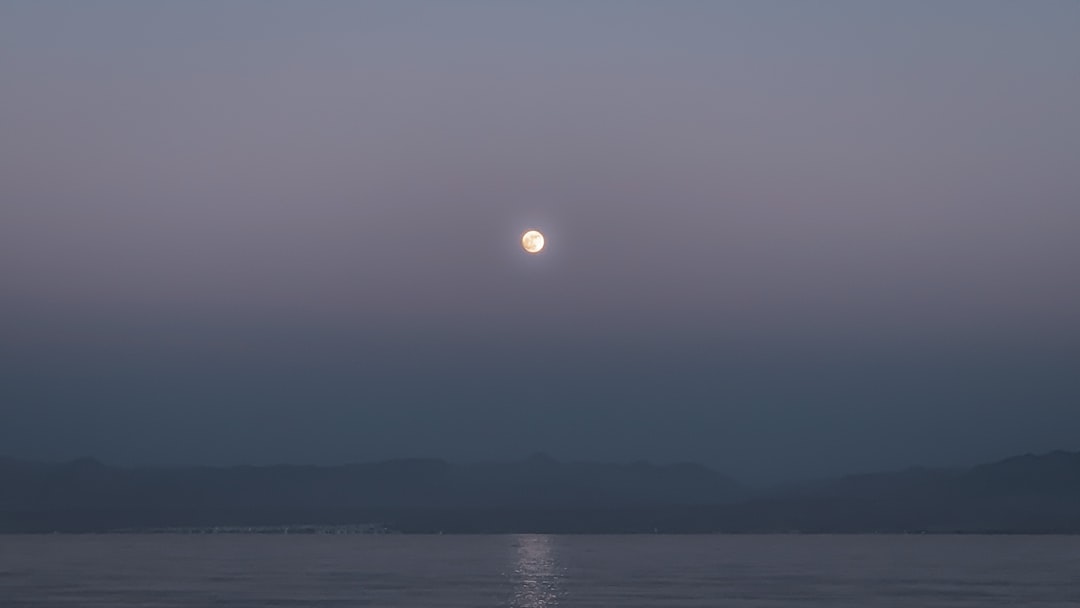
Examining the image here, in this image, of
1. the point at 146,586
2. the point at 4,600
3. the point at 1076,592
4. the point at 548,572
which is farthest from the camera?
the point at 548,572

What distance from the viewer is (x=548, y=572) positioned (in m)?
111

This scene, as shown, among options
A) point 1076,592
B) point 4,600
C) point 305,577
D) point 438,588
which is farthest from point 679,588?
point 4,600

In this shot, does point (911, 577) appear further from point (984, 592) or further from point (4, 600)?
point (4, 600)

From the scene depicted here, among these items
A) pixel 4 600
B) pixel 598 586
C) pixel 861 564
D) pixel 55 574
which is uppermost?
pixel 861 564

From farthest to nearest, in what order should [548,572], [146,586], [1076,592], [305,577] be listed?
[548,572], [305,577], [146,586], [1076,592]

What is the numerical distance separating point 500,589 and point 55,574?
3540 centimetres

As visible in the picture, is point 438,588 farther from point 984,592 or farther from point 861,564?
point 861,564

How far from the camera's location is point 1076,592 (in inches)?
3113

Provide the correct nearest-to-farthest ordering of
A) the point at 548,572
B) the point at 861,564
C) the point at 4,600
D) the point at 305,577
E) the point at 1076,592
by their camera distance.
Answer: the point at 4,600, the point at 1076,592, the point at 305,577, the point at 548,572, the point at 861,564

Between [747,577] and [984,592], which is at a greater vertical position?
[747,577]

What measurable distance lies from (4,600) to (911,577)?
61500 mm

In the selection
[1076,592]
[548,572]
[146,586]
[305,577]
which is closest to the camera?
[1076,592]

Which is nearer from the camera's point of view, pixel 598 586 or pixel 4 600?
pixel 4 600

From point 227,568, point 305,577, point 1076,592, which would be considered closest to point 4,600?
point 305,577
